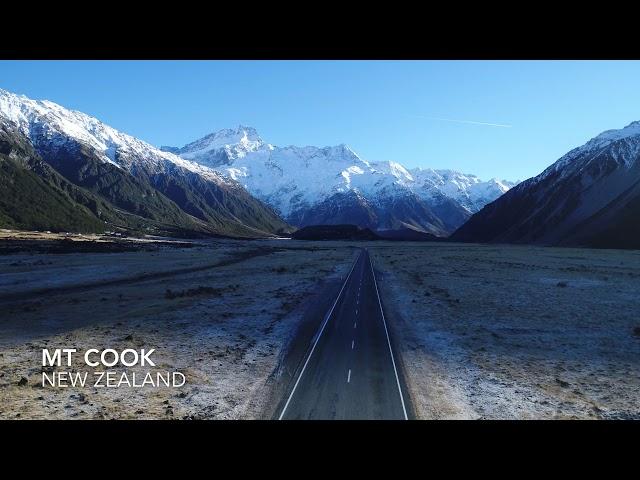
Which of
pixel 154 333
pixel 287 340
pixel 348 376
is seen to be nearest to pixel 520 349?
pixel 348 376

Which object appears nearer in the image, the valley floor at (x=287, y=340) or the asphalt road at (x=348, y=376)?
the asphalt road at (x=348, y=376)

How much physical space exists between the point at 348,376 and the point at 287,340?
8883 millimetres

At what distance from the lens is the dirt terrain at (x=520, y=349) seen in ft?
66.6

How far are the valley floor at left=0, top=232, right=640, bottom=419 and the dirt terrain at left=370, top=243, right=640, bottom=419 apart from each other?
113mm

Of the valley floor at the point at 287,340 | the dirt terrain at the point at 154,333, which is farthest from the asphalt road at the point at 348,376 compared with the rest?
the dirt terrain at the point at 154,333

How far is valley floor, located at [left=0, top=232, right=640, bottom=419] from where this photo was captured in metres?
19.7

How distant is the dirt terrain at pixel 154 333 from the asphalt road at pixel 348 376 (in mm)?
2116

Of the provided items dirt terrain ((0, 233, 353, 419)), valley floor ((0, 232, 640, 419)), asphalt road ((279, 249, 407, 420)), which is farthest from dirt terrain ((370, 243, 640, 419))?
dirt terrain ((0, 233, 353, 419))

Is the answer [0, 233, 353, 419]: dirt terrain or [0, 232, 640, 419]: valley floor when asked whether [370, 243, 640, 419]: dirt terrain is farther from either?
[0, 233, 353, 419]: dirt terrain

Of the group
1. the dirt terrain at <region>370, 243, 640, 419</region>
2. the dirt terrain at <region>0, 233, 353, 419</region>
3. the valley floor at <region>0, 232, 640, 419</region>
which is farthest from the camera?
the dirt terrain at <region>370, 243, 640, 419</region>

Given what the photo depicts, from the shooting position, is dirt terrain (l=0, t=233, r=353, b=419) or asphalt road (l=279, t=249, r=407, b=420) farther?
dirt terrain (l=0, t=233, r=353, b=419)

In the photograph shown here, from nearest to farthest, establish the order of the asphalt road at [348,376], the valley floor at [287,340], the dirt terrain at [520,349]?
the asphalt road at [348,376]
the valley floor at [287,340]
the dirt terrain at [520,349]

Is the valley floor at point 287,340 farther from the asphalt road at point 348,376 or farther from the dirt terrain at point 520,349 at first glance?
the asphalt road at point 348,376
